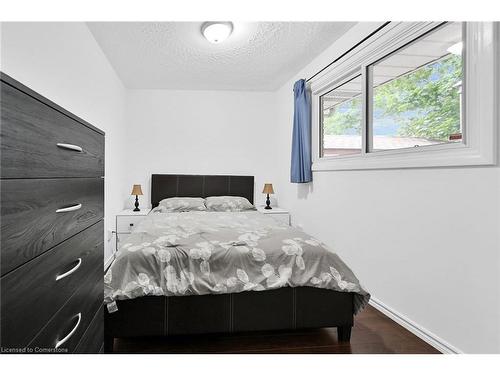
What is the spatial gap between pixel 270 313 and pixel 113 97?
3.12m

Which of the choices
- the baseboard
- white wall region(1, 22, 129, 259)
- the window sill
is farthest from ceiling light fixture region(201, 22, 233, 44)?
the baseboard

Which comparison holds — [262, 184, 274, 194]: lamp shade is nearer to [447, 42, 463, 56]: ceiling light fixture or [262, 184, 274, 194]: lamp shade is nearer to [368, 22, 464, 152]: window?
[368, 22, 464, 152]: window

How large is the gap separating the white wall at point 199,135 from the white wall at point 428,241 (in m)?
1.76

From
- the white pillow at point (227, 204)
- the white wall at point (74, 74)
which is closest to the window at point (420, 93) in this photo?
the white pillow at point (227, 204)

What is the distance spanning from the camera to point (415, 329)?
201cm

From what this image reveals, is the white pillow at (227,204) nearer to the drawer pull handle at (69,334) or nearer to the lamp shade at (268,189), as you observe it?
the lamp shade at (268,189)

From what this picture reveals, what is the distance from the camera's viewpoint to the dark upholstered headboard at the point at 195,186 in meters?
4.37

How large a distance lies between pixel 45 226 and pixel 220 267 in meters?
1.22

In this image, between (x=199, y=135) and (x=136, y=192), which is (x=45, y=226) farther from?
(x=199, y=135)

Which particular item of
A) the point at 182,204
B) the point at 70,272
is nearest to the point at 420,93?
the point at 70,272

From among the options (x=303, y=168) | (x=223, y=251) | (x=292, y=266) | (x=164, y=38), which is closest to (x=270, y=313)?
(x=292, y=266)
